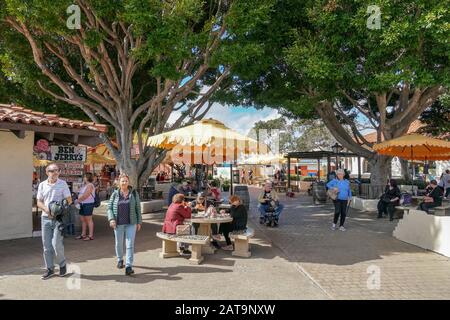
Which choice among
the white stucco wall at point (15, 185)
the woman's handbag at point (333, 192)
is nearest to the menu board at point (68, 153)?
the white stucco wall at point (15, 185)

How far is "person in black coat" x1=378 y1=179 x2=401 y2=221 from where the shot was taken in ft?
41.1

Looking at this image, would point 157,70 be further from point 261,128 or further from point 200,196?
point 261,128

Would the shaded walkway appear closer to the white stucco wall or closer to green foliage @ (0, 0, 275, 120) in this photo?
green foliage @ (0, 0, 275, 120)

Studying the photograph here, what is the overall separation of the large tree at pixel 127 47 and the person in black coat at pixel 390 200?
20.8 ft

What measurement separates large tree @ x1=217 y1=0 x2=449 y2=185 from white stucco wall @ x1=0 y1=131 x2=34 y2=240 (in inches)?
342

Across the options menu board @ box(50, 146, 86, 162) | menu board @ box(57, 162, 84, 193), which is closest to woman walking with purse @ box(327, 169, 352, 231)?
menu board @ box(50, 146, 86, 162)

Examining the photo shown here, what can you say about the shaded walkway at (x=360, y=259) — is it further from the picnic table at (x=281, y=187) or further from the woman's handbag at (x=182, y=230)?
the picnic table at (x=281, y=187)

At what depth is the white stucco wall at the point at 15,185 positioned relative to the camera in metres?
9.05

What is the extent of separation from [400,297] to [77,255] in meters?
5.80

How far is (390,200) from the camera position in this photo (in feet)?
41.5

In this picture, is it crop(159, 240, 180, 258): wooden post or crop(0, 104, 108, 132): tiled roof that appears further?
crop(0, 104, 108, 132): tiled roof

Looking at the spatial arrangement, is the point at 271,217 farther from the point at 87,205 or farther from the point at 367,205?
the point at 367,205

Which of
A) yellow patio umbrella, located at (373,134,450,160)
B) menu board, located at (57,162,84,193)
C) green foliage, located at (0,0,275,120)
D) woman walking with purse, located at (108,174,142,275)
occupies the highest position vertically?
green foliage, located at (0,0,275,120)
